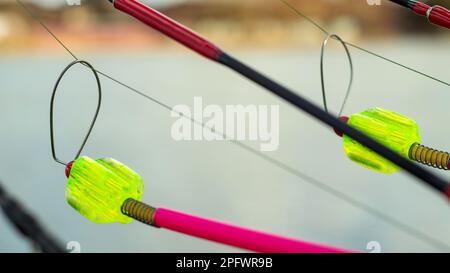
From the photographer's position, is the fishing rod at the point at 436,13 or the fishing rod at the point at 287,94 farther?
the fishing rod at the point at 436,13

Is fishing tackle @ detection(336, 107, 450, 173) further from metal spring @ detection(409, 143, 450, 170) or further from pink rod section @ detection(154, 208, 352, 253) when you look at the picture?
pink rod section @ detection(154, 208, 352, 253)

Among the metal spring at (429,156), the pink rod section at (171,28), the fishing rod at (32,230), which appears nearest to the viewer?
the fishing rod at (32,230)

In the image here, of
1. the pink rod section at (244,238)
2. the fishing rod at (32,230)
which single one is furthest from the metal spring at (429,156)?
the fishing rod at (32,230)

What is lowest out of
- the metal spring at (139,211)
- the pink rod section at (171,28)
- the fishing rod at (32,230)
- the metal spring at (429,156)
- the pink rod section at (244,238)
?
the metal spring at (139,211)

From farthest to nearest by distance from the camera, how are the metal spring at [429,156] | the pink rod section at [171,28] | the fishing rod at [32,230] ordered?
the metal spring at [429,156] < the pink rod section at [171,28] < the fishing rod at [32,230]

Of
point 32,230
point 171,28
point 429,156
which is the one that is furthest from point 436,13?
point 32,230

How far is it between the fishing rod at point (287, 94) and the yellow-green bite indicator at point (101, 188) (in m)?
0.18

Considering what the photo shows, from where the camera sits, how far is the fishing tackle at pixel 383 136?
1.99 ft

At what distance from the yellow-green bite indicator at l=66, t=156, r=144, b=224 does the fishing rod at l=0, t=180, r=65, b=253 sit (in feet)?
0.99

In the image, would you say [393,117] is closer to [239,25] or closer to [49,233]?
[49,233]

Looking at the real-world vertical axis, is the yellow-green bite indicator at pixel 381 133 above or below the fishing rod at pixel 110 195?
above

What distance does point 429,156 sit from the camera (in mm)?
566

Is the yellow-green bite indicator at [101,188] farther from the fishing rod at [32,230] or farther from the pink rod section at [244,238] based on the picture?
the fishing rod at [32,230]
